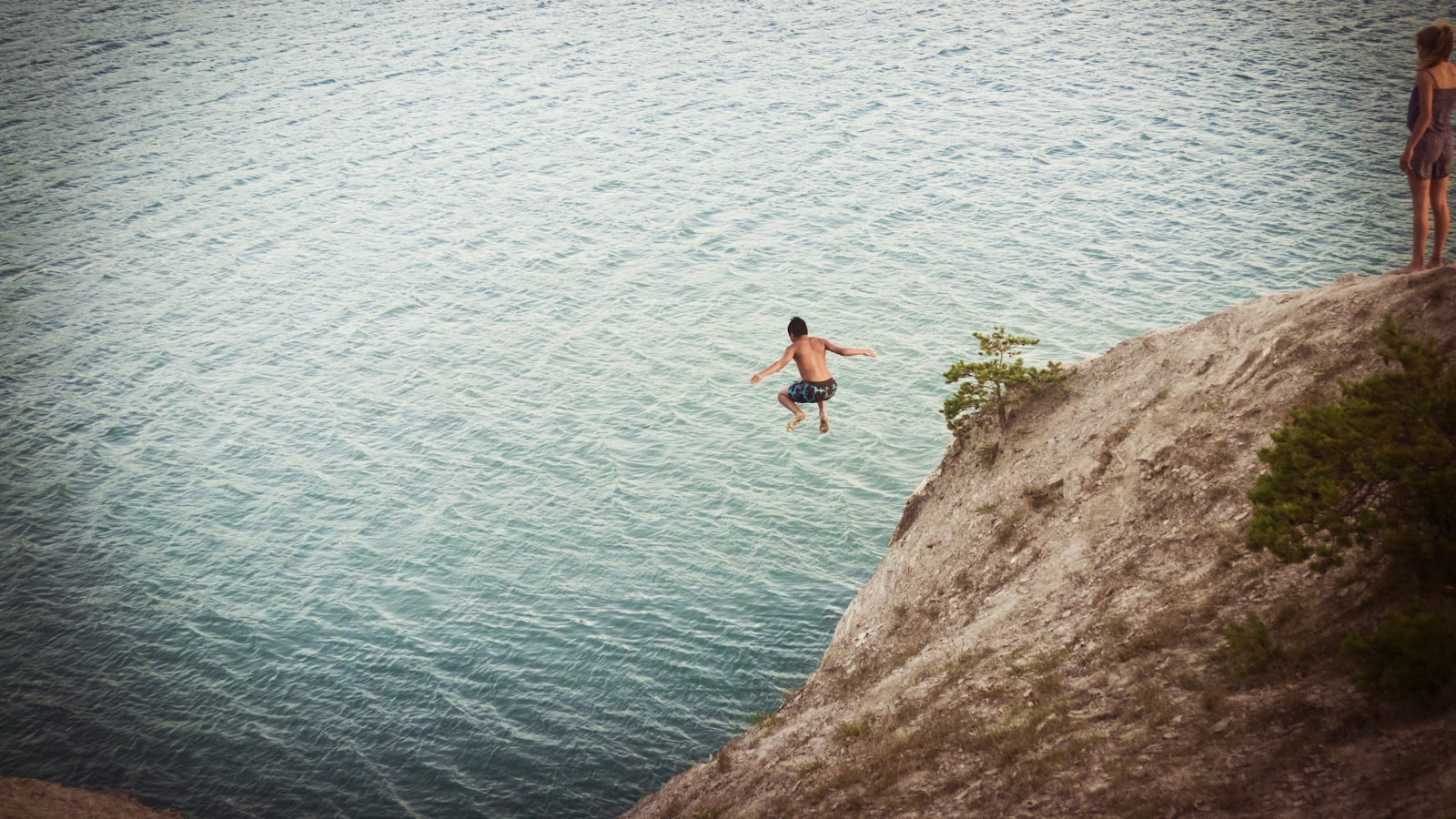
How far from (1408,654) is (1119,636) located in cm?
465

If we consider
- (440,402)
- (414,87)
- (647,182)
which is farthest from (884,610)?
(414,87)

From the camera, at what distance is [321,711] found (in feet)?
82.3

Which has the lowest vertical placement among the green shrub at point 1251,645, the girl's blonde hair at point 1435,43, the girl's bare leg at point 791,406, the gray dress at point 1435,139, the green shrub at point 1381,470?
the girl's bare leg at point 791,406

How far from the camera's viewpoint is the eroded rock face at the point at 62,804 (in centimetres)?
2230

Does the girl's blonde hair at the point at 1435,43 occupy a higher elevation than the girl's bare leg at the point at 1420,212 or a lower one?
higher

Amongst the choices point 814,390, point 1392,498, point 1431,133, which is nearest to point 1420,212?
point 1431,133

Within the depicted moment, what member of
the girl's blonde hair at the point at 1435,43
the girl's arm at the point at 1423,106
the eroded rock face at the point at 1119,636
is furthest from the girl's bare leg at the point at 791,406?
the girl's blonde hair at the point at 1435,43

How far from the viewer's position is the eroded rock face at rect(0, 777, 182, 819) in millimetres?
22297

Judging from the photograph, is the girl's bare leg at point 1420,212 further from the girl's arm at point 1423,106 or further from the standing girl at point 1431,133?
the girl's arm at point 1423,106

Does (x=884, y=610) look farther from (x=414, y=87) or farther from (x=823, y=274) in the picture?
(x=414, y=87)

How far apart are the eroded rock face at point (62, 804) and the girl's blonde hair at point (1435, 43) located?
2785cm

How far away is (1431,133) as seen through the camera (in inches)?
623

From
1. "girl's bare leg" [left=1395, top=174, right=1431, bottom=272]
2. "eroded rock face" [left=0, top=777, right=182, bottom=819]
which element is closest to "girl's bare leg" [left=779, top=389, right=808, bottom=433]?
"girl's bare leg" [left=1395, top=174, right=1431, bottom=272]

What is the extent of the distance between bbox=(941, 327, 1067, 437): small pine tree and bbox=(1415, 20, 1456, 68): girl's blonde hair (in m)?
7.56
